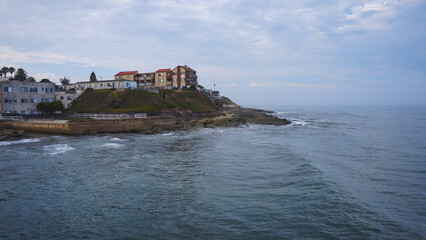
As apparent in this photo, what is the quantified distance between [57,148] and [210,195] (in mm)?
27252

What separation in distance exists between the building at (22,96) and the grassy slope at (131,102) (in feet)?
32.5

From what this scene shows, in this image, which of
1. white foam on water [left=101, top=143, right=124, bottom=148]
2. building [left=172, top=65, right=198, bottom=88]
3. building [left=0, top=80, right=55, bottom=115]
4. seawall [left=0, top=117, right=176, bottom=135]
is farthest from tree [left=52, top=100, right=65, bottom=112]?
building [left=172, top=65, right=198, bottom=88]

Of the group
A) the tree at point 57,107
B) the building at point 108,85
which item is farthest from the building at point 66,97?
the tree at point 57,107

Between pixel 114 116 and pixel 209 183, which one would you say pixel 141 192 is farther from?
pixel 114 116

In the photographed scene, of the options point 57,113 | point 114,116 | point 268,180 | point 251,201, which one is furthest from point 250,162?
point 57,113

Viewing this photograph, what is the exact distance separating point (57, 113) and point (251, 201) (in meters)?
65.0

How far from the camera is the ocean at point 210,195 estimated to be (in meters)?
13.6

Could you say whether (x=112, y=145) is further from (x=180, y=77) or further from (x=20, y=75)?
(x=20, y=75)

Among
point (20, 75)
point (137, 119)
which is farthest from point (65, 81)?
point (137, 119)

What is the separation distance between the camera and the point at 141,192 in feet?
61.4

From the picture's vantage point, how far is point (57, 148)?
116 ft

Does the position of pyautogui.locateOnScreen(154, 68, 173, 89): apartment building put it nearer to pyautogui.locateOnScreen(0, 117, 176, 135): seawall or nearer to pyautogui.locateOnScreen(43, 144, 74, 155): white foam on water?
pyautogui.locateOnScreen(0, 117, 176, 135): seawall

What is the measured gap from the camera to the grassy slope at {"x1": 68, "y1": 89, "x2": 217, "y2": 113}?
74062mm

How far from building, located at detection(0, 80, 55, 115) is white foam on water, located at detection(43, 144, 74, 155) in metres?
34.1
